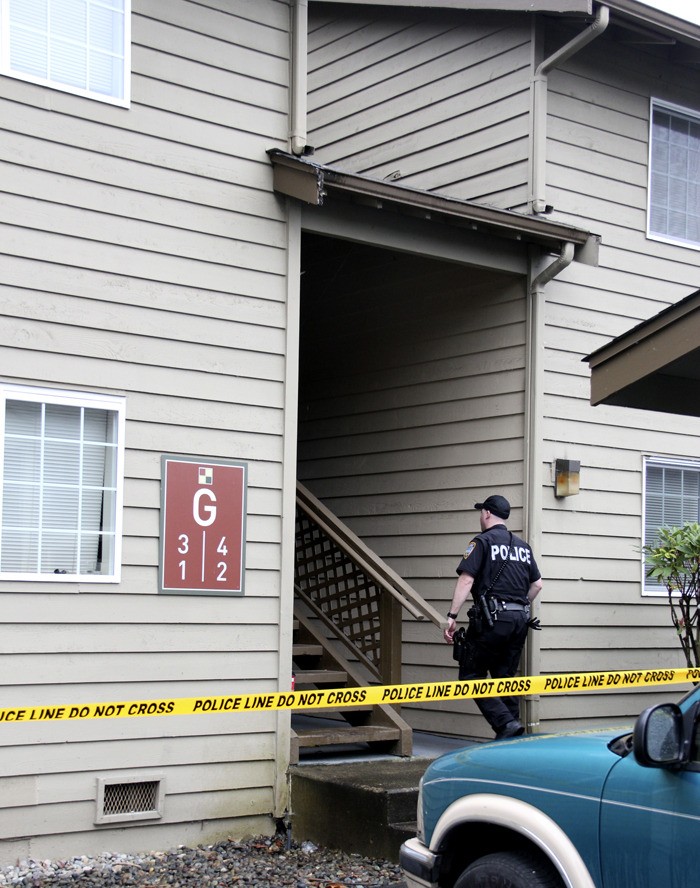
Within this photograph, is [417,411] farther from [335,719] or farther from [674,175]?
[674,175]

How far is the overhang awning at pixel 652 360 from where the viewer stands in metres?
5.84

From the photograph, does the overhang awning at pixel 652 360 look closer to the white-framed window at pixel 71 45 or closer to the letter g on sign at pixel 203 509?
the letter g on sign at pixel 203 509

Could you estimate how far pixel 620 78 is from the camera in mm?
9867

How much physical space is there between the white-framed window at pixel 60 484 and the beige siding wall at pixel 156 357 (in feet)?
0.31

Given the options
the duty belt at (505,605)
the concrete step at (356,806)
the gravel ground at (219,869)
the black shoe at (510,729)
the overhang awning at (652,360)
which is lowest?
the gravel ground at (219,869)

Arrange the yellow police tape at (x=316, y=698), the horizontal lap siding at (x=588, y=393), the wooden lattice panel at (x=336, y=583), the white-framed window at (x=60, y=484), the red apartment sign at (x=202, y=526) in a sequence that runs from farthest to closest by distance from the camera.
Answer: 1. the horizontal lap siding at (x=588, y=393)
2. the wooden lattice panel at (x=336, y=583)
3. the red apartment sign at (x=202, y=526)
4. the white-framed window at (x=60, y=484)
5. the yellow police tape at (x=316, y=698)

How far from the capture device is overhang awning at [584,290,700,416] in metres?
5.84

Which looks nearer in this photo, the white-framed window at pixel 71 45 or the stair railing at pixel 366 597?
the white-framed window at pixel 71 45

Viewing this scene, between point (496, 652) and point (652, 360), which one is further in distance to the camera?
point (496, 652)

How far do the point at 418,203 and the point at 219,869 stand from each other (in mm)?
4450

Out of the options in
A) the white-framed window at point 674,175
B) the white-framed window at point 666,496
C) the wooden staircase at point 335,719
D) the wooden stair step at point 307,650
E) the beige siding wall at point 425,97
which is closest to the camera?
the wooden staircase at point 335,719

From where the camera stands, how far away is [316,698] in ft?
21.6

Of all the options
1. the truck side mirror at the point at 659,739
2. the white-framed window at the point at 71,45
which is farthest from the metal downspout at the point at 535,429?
the truck side mirror at the point at 659,739

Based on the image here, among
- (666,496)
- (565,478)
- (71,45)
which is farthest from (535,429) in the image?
(71,45)
